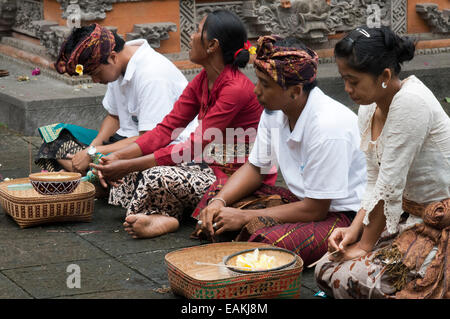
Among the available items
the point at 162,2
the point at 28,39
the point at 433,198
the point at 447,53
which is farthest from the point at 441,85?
the point at 433,198

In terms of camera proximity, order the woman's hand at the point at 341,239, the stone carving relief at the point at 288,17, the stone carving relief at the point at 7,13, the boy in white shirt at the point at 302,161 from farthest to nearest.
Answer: the stone carving relief at the point at 7,13, the stone carving relief at the point at 288,17, the boy in white shirt at the point at 302,161, the woman's hand at the point at 341,239

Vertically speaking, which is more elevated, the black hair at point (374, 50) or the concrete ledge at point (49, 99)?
the black hair at point (374, 50)

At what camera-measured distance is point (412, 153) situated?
3395 mm

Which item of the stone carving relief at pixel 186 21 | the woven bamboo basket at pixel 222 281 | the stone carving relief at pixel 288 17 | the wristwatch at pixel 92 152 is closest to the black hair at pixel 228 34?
the wristwatch at pixel 92 152

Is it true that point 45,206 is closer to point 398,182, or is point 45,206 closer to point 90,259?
point 90,259

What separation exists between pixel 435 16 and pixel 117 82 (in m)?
5.51

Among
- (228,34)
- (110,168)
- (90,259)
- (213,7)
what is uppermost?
(228,34)

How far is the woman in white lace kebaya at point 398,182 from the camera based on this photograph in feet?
11.1

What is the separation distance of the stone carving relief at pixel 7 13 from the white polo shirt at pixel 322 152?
5712 millimetres

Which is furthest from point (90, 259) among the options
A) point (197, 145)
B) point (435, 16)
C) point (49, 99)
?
point (435, 16)

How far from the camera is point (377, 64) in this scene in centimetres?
339

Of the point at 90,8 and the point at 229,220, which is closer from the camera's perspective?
the point at 229,220

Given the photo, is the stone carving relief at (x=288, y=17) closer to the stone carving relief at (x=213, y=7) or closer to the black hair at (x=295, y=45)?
the stone carving relief at (x=213, y=7)

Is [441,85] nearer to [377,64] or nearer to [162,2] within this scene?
[162,2]
